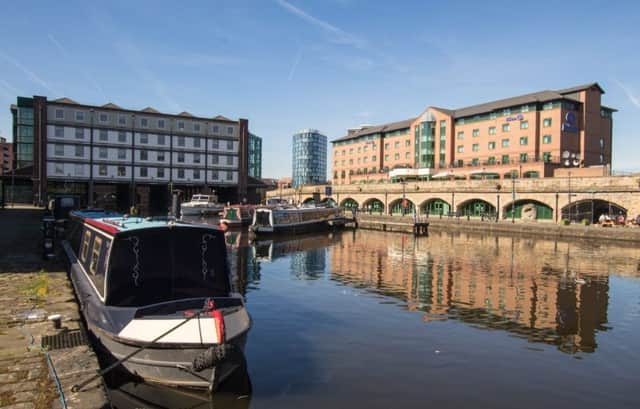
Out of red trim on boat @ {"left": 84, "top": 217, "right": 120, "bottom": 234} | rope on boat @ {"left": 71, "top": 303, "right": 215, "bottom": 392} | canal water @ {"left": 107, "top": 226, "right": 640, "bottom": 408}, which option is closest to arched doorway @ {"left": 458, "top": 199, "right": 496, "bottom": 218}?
canal water @ {"left": 107, "top": 226, "right": 640, "bottom": 408}

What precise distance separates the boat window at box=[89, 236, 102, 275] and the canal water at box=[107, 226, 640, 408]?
327cm

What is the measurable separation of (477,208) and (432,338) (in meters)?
51.6

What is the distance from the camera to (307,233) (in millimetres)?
45438

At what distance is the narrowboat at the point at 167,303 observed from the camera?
7293 millimetres

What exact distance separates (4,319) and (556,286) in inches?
770

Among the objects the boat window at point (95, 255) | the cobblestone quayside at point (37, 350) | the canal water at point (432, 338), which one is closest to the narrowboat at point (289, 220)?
the canal water at point (432, 338)

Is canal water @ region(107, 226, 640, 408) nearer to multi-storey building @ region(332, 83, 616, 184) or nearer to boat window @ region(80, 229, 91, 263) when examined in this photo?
boat window @ region(80, 229, 91, 263)

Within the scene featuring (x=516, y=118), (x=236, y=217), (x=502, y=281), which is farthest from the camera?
(x=516, y=118)

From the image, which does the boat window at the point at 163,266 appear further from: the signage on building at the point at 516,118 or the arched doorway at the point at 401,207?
the signage on building at the point at 516,118

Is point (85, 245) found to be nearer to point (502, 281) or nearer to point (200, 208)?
point (502, 281)

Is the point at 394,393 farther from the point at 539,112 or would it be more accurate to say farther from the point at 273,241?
the point at 539,112

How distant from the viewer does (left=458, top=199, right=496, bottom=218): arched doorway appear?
5714cm

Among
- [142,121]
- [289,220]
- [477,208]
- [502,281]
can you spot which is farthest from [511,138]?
[142,121]

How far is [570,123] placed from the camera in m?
59.8
